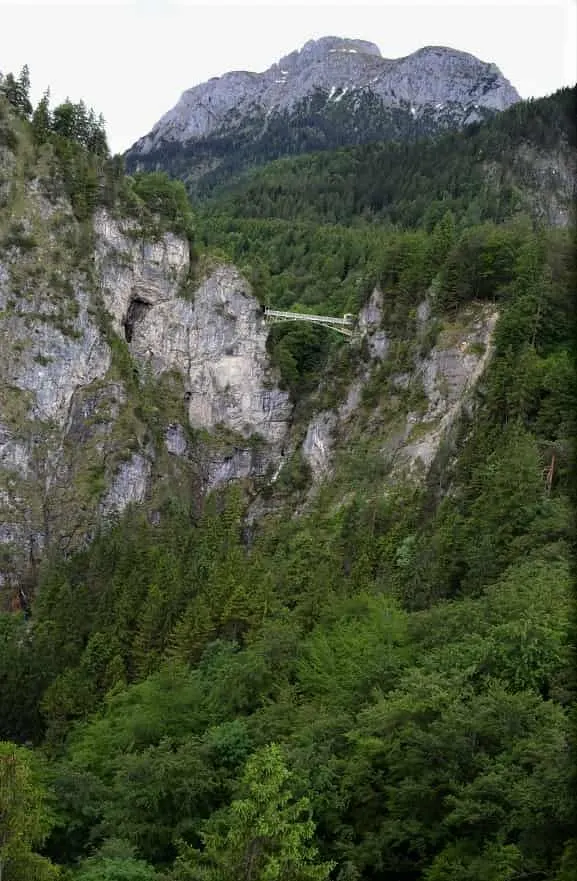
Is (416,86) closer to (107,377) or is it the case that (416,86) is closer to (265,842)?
(107,377)

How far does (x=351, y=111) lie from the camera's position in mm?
182375

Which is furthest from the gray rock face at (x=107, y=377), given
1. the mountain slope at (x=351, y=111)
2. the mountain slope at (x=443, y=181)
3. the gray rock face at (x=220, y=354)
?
the mountain slope at (x=351, y=111)

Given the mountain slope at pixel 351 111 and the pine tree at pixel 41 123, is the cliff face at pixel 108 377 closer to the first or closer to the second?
the pine tree at pixel 41 123

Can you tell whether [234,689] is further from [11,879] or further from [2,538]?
[2,538]

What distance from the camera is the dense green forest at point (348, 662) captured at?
16.2 meters

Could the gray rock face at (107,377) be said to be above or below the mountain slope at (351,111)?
below

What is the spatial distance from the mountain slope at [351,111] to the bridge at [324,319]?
98079 mm

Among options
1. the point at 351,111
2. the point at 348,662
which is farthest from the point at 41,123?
the point at 351,111

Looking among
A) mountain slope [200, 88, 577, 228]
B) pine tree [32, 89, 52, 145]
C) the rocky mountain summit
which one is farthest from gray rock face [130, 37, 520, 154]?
pine tree [32, 89, 52, 145]

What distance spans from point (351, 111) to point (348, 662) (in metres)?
178

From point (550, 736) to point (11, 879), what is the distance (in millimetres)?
13866

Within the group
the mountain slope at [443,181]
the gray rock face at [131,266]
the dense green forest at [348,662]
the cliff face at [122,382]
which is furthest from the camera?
the mountain slope at [443,181]

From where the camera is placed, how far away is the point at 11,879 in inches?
766

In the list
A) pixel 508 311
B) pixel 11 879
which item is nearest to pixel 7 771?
pixel 11 879
